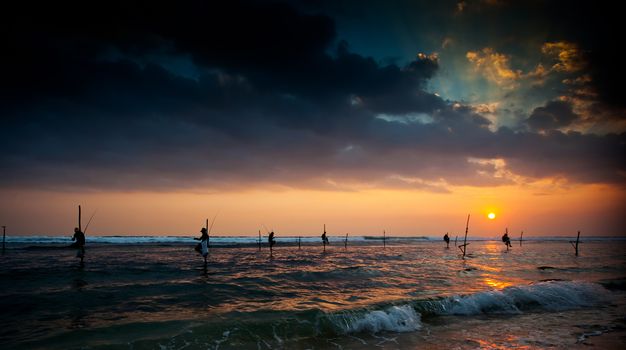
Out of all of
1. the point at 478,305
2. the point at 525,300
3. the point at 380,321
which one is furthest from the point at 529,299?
the point at 380,321

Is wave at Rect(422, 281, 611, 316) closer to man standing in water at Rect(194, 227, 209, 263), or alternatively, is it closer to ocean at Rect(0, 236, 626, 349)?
ocean at Rect(0, 236, 626, 349)

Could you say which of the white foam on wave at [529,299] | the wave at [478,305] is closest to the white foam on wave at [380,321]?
the wave at [478,305]

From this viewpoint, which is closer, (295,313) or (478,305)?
(295,313)

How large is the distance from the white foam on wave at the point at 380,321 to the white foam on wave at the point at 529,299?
2393mm

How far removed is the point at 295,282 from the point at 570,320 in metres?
12.7

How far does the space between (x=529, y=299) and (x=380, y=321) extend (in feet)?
29.6

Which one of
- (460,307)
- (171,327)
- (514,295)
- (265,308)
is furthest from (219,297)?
(514,295)

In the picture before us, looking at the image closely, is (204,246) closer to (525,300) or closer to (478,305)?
(478,305)

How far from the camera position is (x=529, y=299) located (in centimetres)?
1627

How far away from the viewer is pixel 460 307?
14430 millimetres

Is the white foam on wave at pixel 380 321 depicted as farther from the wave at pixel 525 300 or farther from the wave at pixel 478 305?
the wave at pixel 525 300

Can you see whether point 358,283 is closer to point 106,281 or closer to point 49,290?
point 106,281

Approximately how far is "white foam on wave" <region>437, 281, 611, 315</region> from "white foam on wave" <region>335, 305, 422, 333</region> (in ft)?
7.85

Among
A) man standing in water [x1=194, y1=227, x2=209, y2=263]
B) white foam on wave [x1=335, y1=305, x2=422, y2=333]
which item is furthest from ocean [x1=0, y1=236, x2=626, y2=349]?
man standing in water [x1=194, y1=227, x2=209, y2=263]
